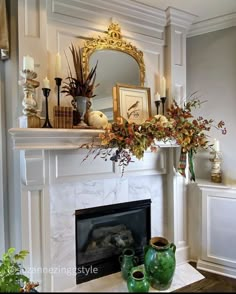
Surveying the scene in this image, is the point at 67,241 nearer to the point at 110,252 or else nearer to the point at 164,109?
the point at 110,252

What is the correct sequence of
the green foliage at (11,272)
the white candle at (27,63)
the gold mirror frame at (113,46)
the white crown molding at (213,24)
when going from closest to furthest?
the green foliage at (11,272) → the white candle at (27,63) → the gold mirror frame at (113,46) → the white crown molding at (213,24)

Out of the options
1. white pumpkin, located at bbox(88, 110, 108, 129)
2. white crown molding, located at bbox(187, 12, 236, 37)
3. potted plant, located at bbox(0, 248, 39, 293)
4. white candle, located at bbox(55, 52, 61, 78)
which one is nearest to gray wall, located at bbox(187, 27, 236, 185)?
white crown molding, located at bbox(187, 12, 236, 37)

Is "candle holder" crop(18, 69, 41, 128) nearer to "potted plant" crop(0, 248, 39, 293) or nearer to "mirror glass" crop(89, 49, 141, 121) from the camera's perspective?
"mirror glass" crop(89, 49, 141, 121)

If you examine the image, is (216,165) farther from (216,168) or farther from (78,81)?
(78,81)

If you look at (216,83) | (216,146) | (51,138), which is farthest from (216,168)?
(51,138)

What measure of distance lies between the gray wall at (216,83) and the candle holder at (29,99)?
6.80ft

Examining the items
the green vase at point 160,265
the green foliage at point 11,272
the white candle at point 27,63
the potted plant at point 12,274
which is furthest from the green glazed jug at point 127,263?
the white candle at point 27,63

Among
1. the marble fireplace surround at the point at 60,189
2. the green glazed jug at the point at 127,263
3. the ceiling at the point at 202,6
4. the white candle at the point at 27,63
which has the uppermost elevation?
the ceiling at the point at 202,6

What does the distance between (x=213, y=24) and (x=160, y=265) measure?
105 inches

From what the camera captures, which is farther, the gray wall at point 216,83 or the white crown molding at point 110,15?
the gray wall at point 216,83

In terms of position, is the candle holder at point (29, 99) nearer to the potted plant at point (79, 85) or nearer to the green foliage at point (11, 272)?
the potted plant at point (79, 85)

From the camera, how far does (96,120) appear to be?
2498 millimetres

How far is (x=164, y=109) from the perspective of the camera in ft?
10.3

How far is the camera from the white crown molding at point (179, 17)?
3.05 metres
